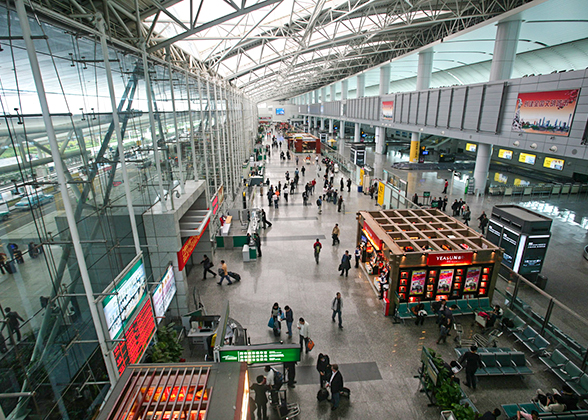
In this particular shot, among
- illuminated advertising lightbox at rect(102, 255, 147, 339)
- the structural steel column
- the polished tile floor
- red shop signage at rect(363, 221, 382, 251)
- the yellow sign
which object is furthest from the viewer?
the structural steel column

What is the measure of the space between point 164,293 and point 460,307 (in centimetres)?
989

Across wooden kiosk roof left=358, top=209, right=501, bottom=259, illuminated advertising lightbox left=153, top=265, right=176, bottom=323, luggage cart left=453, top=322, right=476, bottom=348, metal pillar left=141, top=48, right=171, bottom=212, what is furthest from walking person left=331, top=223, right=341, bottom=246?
metal pillar left=141, top=48, right=171, bottom=212

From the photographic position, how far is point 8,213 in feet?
13.3

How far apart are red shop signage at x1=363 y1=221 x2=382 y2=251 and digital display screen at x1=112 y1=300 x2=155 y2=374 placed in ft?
27.1

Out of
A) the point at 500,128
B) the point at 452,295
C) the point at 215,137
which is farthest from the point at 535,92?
the point at 215,137

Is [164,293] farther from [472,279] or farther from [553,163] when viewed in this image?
[553,163]

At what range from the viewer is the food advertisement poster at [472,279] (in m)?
11.0

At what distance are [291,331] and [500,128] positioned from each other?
20.6 meters

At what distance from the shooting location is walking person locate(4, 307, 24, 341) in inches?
161

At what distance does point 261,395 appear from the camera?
271 inches

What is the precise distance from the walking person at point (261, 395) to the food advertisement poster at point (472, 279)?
317 inches

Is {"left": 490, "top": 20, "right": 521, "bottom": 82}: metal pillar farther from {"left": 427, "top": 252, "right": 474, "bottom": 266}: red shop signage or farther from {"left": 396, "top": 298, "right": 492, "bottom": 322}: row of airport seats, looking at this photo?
{"left": 396, "top": 298, "right": 492, "bottom": 322}: row of airport seats

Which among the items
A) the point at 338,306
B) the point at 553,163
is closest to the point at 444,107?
the point at 553,163

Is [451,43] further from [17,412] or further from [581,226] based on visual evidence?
[17,412]
